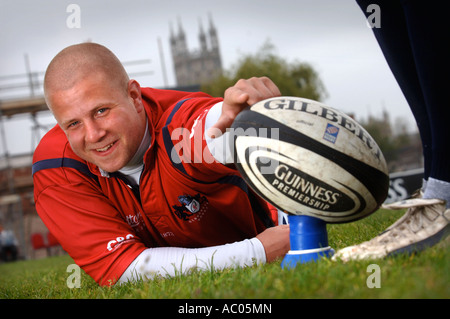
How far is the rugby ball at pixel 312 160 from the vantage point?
→ 83.6 inches

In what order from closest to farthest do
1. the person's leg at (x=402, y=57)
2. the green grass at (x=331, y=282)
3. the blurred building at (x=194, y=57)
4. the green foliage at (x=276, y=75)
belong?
the green grass at (x=331, y=282) → the person's leg at (x=402, y=57) → the green foliage at (x=276, y=75) → the blurred building at (x=194, y=57)

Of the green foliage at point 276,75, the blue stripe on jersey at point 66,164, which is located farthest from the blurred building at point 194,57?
the blue stripe on jersey at point 66,164

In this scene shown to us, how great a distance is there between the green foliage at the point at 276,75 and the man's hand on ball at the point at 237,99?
1289 inches

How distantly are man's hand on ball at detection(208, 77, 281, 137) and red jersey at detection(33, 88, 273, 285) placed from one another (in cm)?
13

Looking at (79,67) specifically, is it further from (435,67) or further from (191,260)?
(435,67)

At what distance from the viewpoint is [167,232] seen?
315 centimetres

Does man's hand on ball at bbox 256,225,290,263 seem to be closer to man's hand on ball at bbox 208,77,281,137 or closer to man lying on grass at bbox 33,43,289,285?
man lying on grass at bbox 33,43,289,285

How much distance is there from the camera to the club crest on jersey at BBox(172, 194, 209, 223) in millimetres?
2938

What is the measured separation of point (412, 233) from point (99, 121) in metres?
1.76

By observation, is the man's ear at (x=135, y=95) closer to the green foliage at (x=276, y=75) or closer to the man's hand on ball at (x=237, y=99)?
the man's hand on ball at (x=237, y=99)

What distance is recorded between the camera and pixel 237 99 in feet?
7.72

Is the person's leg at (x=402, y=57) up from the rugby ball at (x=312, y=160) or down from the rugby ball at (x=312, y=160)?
up
